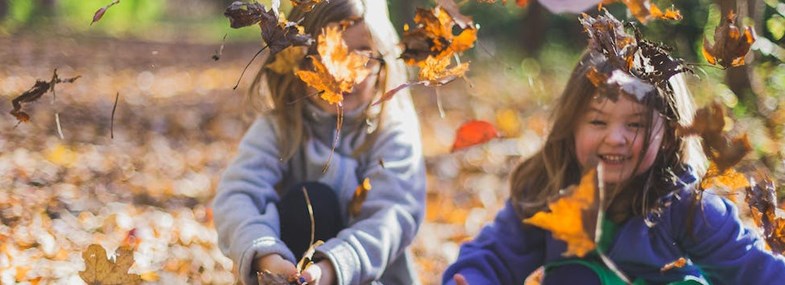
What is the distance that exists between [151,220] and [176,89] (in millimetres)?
5601

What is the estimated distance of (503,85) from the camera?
32.2 feet

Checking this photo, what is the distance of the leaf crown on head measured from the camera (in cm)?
185

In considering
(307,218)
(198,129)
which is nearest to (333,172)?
(307,218)

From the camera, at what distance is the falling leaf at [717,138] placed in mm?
1811

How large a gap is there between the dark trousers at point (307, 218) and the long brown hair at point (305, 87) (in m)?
0.16

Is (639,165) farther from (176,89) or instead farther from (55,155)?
(176,89)

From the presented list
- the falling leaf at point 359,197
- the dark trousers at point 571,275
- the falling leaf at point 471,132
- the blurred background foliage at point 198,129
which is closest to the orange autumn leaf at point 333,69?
Result: the blurred background foliage at point 198,129

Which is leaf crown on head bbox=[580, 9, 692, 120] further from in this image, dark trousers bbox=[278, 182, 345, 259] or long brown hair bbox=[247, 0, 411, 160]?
dark trousers bbox=[278, 182, 345, 259]

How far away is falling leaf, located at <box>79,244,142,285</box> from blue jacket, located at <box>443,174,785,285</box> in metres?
0.83

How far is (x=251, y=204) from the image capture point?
2.68 metres

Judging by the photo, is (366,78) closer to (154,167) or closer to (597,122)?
(597,122)

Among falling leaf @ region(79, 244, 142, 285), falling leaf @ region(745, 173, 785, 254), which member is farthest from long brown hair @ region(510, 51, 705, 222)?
falling leaf @ region(79, 244, 142, 285)

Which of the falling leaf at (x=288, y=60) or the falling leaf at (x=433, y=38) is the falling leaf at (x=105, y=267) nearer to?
the falling leaf at (x=288, y=60)

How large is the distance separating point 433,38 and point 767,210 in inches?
32.6
